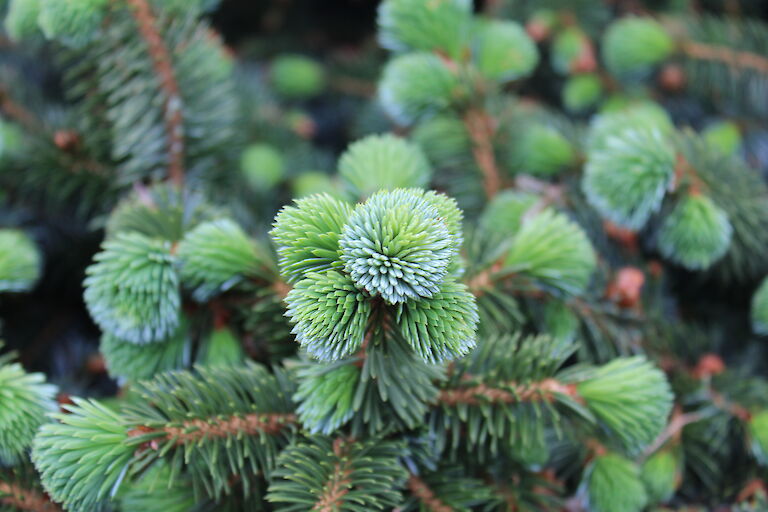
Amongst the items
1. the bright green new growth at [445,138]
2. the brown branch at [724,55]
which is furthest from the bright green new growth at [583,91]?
the bright green new growth at [445,138]

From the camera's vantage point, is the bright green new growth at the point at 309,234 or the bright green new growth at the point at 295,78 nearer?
the bright green new growth at the point at 309,234

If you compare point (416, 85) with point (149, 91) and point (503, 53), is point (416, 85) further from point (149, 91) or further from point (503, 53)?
point (149, 91)

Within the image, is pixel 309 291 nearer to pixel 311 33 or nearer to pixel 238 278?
pixel 238 278

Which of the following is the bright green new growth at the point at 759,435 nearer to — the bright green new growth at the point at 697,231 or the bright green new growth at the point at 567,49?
the bright green new growth at the point at 697,231

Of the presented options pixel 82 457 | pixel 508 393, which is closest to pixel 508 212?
pixel 508 393

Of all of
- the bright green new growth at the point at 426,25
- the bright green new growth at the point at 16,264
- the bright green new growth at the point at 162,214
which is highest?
the bright green new growth at the point at 426,25

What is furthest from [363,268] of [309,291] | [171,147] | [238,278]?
[171,147]

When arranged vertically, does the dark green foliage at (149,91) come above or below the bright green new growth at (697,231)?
above
